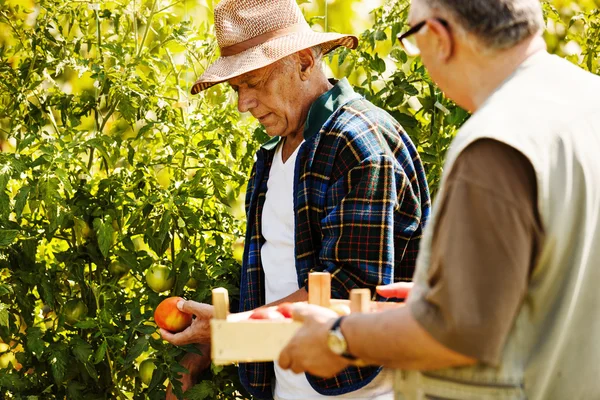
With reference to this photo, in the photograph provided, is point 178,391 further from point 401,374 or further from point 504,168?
point 504,168

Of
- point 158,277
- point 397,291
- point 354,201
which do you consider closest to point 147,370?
point 158,277

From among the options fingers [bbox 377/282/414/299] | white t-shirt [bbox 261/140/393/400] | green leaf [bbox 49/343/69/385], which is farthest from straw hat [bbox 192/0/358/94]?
green leaf [bbox 49/343/69/385]

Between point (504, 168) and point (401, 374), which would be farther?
point (401, 374)

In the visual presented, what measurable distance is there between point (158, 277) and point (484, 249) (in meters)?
1.79

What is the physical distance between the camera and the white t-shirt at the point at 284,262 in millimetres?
2490

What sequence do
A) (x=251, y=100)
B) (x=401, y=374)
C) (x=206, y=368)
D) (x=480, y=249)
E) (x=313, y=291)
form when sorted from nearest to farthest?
(x=480, y=249) → (x=401, y=374) → (x=313, y=291) → (x=251, y=100) → (x=206, y=368)

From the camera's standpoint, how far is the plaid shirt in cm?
238

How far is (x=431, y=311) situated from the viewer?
55.0 inches

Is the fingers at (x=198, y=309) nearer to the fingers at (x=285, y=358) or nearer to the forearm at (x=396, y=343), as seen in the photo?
the fingers at (x=285, y=358)

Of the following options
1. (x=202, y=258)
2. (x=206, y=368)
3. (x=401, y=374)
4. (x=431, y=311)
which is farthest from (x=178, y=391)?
(x=431, y=311)

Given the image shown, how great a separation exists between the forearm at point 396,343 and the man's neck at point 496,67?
37 centimetres

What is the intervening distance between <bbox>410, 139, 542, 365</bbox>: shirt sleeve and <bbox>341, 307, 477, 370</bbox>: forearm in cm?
3

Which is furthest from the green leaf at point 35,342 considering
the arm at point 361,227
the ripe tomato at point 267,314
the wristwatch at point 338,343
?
the wristwatch at point 338,343

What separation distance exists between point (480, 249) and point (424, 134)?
190 cm
